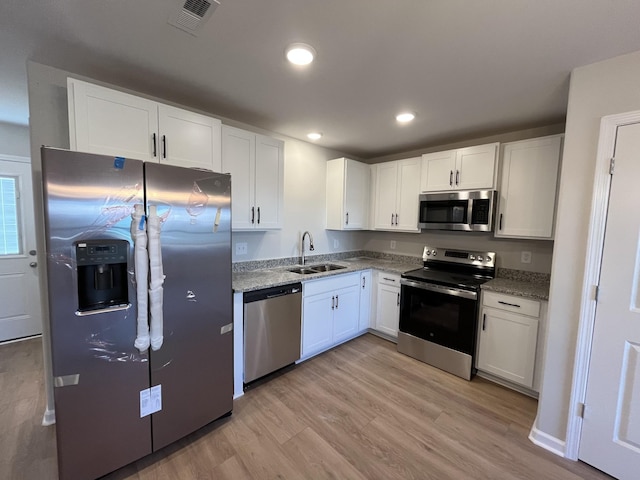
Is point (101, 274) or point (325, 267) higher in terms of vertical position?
point (101, 274)

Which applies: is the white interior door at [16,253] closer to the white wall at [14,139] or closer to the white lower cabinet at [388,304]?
the white wall at [14,139]

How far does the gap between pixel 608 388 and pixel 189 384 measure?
2.55 meters

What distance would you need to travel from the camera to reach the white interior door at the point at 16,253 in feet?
9.69

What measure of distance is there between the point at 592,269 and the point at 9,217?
5363 mm

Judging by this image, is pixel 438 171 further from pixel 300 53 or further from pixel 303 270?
pixel 300 53

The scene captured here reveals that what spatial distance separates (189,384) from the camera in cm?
171

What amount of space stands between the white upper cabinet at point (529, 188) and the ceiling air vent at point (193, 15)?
2695mm

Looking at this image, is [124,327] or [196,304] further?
[196,304]

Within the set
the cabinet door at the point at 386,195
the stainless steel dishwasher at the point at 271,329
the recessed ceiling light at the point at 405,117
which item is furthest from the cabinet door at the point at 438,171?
the stainless steel dishwasher at the point at 271,329

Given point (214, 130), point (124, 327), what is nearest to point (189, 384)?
point (124, 327)

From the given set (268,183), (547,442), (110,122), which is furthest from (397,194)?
(110,122)

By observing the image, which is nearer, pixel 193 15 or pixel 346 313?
pixel 193 15

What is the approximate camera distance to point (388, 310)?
322cm

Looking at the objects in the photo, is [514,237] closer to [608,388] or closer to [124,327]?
[608,388]
